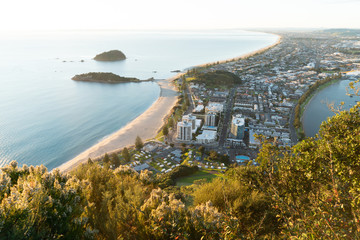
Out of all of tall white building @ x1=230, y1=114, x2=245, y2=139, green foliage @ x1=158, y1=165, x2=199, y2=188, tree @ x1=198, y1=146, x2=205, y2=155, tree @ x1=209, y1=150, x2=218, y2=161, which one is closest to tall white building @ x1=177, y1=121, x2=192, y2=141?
tree @ x1=198, y1=146, x2=205, y2=155

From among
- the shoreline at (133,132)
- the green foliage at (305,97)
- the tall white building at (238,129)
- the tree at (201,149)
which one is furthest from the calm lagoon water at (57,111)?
the green foliage at (305,97)

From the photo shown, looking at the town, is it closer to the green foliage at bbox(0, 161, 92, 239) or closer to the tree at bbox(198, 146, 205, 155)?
the tree at bbox(198, 146, 205, 155)

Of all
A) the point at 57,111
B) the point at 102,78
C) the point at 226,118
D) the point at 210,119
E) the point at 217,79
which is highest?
the point at 217,79

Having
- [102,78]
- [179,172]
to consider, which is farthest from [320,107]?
[102,78]

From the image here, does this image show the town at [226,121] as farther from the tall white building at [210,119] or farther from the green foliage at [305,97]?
the green foliage at [305,97]

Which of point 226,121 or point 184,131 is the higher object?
point 184,131

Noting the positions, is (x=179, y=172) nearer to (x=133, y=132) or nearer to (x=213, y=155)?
(x=213, y=155)
